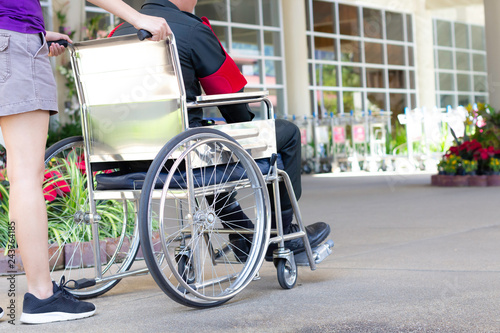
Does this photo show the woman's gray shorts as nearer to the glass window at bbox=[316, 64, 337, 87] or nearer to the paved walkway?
the paved walkway

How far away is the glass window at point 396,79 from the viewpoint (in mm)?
22125

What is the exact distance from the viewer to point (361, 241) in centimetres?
480

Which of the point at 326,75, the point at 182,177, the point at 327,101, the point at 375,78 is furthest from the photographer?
the point at 375,78

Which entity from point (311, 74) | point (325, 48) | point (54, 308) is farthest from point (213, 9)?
point (54, 308)

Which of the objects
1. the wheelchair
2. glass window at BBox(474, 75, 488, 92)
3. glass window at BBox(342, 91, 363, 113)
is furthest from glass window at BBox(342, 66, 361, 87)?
the wheelchair

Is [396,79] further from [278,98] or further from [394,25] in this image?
[278,98]

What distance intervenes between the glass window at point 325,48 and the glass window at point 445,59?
5619 mm

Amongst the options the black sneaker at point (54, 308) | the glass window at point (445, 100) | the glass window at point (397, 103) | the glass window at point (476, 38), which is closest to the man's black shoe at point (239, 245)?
the black sneaker at point (54, 308)

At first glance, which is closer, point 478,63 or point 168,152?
point 168,152

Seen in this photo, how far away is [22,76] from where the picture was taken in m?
2.46

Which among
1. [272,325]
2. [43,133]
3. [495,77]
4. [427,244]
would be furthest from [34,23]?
[495,77]

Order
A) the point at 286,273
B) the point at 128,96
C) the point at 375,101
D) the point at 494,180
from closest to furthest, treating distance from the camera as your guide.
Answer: the point at 128,96 < the point at 286,273 < the point at 494,180 < the point at 375,101

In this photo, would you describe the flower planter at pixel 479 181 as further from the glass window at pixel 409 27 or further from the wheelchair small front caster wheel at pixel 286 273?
the glass window at pixel 409 27

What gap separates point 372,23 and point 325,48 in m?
2.34
